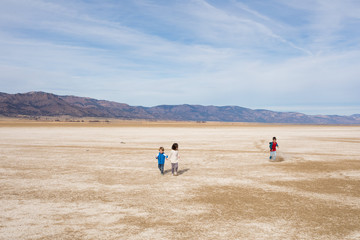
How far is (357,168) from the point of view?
14.0 meters

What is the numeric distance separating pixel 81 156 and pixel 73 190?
8.37 m

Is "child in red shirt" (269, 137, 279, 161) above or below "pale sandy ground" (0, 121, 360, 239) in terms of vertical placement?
above

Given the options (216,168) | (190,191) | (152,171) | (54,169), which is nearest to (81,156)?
(54,169)

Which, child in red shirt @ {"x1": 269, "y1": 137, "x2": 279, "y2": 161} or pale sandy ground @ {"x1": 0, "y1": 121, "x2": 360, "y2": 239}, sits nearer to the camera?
pale sandy ground @ {"x1": 0, "y1": 121, "x2": 360, "y2": 239}

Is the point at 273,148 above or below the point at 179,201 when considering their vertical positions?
above

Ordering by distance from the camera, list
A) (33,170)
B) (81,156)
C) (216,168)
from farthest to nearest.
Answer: (81,156) → (216,168) → (33,170)

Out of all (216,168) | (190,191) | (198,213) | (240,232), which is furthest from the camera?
(216,168)

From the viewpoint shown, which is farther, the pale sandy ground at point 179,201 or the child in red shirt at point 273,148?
the child in red shirt at point 273,148

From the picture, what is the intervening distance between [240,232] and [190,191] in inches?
140

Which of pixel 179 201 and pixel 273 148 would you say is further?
pixel 273 148

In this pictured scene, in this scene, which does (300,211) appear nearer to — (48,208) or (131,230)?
(131,230)

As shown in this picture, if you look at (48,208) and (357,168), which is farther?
(357,168)

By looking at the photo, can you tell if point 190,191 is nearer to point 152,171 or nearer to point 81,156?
point 152,171

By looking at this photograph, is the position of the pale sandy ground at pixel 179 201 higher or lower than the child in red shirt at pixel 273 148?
lower
